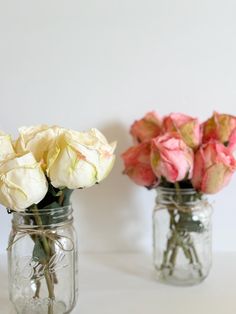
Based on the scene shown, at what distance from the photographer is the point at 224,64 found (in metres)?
1.02

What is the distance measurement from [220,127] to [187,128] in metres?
0.07

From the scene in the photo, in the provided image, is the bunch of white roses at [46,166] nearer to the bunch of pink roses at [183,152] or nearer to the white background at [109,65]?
the bunch of pink roses at [183,152]

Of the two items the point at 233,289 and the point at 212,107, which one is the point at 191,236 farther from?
the point at 212,107

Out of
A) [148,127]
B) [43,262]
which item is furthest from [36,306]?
[148,127]

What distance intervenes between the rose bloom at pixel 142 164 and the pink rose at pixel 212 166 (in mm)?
99

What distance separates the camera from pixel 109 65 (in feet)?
3.27

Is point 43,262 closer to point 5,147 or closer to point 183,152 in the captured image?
point 5,147

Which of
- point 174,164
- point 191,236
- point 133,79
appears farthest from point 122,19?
point 191,236

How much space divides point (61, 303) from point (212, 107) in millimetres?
563

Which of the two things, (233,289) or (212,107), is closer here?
(233,289)

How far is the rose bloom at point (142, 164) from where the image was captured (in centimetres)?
91

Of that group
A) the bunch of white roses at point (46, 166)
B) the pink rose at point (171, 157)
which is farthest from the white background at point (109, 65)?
the bunch of white roses at point (46, 166)

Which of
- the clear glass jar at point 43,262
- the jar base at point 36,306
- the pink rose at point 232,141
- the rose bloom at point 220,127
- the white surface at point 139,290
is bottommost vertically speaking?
the white surface at point 139,290

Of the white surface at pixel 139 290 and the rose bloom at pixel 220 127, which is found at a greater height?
the rose bloom at pixel 220 127
